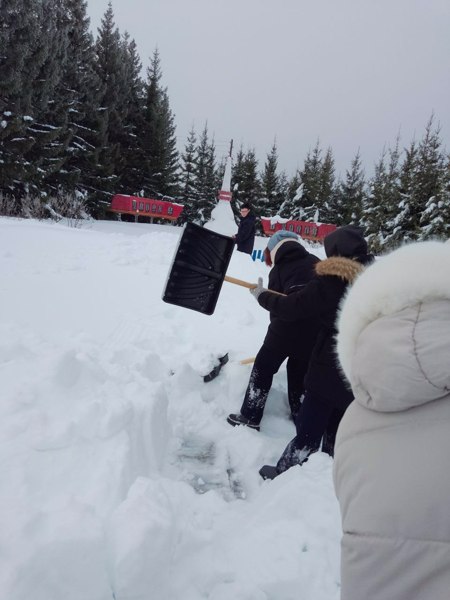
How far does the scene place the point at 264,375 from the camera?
120 inches

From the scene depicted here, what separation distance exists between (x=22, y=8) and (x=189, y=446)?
1839 cm

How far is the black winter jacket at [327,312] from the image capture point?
223 cm

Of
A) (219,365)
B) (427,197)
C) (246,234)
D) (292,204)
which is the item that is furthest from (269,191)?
(219,365)

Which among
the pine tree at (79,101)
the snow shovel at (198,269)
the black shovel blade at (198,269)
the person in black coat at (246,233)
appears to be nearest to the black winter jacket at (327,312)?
the snow shovel at (198,269)

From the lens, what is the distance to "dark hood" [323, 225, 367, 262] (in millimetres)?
2340

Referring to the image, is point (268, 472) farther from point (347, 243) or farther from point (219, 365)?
point (347, 243)

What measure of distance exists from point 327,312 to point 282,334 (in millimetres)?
595

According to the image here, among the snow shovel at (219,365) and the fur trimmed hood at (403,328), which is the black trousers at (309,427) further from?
the fur trimmed hood at (403,328)

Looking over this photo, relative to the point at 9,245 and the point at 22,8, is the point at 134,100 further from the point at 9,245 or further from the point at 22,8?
the point at 9,245

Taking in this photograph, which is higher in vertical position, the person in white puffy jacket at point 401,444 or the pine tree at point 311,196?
the pine tree at point 311,196

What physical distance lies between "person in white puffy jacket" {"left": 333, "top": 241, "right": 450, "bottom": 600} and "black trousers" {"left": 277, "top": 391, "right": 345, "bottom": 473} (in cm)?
157

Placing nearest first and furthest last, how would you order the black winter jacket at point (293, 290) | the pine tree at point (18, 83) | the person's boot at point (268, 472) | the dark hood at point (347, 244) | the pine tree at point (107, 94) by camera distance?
the dark hood at point (347, 244)
the person's boot at point (268, 472)
the black winter jacket at point (293, 290)
the pine tree at point (18, 83)
the pine tree at point (107, 94)

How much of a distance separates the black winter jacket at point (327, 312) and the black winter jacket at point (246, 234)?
24.3ft

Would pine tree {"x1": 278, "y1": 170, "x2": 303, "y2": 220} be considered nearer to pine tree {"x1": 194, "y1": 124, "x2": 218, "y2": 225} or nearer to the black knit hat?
pine tree {"x1": 194, "y1": 124, "x2": 218, "y2": 225}
